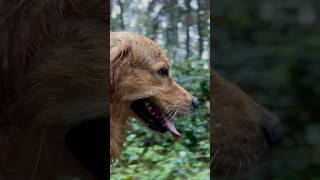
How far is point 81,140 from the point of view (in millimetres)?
1579

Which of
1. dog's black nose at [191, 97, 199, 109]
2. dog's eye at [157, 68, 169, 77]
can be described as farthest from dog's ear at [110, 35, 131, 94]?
dog's black nose at [191, 97, 199, 109]

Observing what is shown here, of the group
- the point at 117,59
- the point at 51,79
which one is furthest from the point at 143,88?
the point at 51,79

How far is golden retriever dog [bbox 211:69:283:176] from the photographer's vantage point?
1.60 meters

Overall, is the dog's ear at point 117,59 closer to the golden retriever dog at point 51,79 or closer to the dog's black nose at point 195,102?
the golden retriever dog at point 51,79

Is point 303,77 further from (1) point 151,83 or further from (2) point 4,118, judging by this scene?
(2) point 4,118

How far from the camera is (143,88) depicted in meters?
1.59

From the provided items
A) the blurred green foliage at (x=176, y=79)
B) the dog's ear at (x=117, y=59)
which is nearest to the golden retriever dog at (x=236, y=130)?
the blurred green foliage at (x=176, y=79)

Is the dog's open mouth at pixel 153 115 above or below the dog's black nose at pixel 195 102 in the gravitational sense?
below

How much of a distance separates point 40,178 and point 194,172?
1.60 feet

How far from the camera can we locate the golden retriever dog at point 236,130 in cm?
160

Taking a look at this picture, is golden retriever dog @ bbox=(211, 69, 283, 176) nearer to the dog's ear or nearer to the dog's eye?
the dog's eye

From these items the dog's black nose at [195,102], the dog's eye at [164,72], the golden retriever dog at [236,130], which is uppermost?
the dog's eye at [164,72]

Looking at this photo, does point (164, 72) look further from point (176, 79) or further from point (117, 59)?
point (117, 59)

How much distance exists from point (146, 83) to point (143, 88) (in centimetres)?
2
